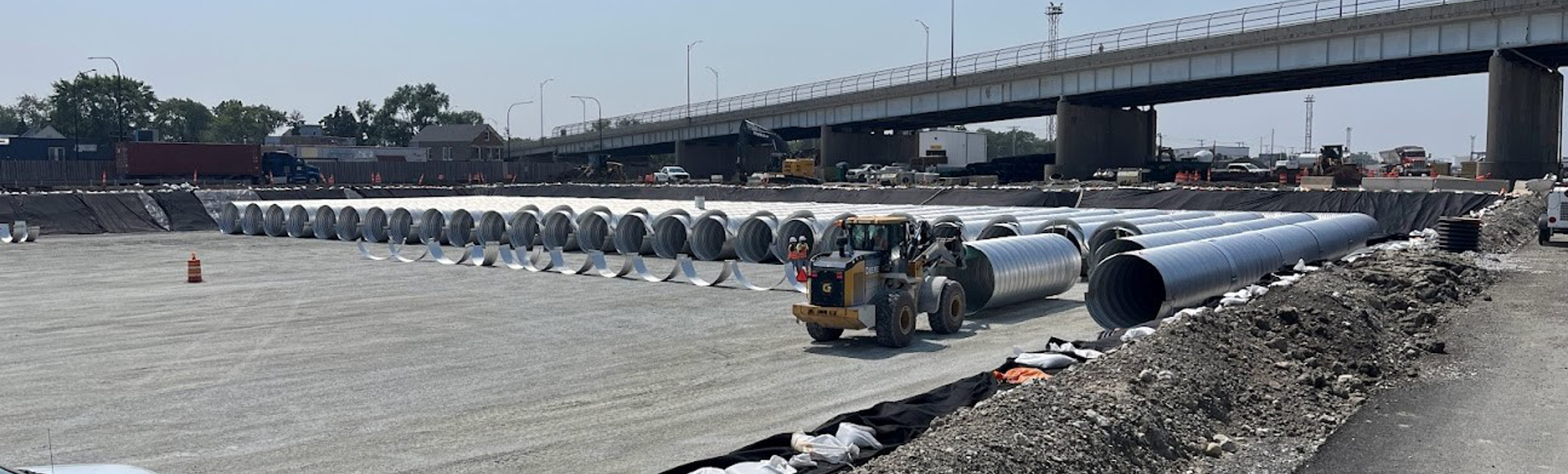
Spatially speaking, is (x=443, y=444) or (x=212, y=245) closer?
(x=443, y=444)

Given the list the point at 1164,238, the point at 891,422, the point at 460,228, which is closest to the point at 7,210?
the point at 460,228

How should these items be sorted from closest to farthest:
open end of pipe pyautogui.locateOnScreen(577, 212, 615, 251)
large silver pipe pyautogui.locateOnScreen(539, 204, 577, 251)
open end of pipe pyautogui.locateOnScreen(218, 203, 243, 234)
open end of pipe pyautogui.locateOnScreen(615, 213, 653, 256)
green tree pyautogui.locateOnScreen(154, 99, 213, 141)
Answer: open end of pipe pyautogui.locateOnScreen(615, 213, 653, 256) → open end of pipe pyautogui.locateOnScreen(577, 212, 615, 251) → large silver pipe pyautogui.locateOnScreen(539, 204, 577, 251) → open end of pipe pyautogui.locateOnScreen(218, 203, 243, 234) → green tree pyautogui.locateOnScreen(154, 99, 213, 141)

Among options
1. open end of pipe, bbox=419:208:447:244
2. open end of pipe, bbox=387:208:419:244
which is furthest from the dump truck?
open end of pipe, bbox=419:208:447:244

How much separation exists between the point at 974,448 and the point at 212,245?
4192 cm

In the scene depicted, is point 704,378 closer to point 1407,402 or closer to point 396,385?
point 396,385

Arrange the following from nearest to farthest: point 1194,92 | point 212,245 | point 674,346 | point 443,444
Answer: point 443,444
point 674,346
point 212,245
point 1194,92

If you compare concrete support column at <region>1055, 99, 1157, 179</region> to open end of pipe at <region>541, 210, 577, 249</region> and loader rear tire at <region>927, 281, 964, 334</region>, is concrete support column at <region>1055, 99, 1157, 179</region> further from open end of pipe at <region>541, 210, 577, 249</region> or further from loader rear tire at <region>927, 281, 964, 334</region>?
loader rear tire at <region>927, 281, 964, 334</region>

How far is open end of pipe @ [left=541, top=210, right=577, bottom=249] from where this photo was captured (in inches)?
1689

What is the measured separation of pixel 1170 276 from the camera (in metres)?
20.0

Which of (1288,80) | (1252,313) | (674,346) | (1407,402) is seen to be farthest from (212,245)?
(1288,80)

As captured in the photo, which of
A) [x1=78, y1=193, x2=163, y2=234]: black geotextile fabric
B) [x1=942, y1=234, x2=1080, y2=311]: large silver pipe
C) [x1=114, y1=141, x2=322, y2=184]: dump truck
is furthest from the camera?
[x1=114, y1=141, x2=322, y2=184]: dump truck

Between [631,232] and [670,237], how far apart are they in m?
1.61

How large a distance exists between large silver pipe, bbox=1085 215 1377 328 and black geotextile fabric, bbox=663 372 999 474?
24.2ft

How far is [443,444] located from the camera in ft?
41.1
